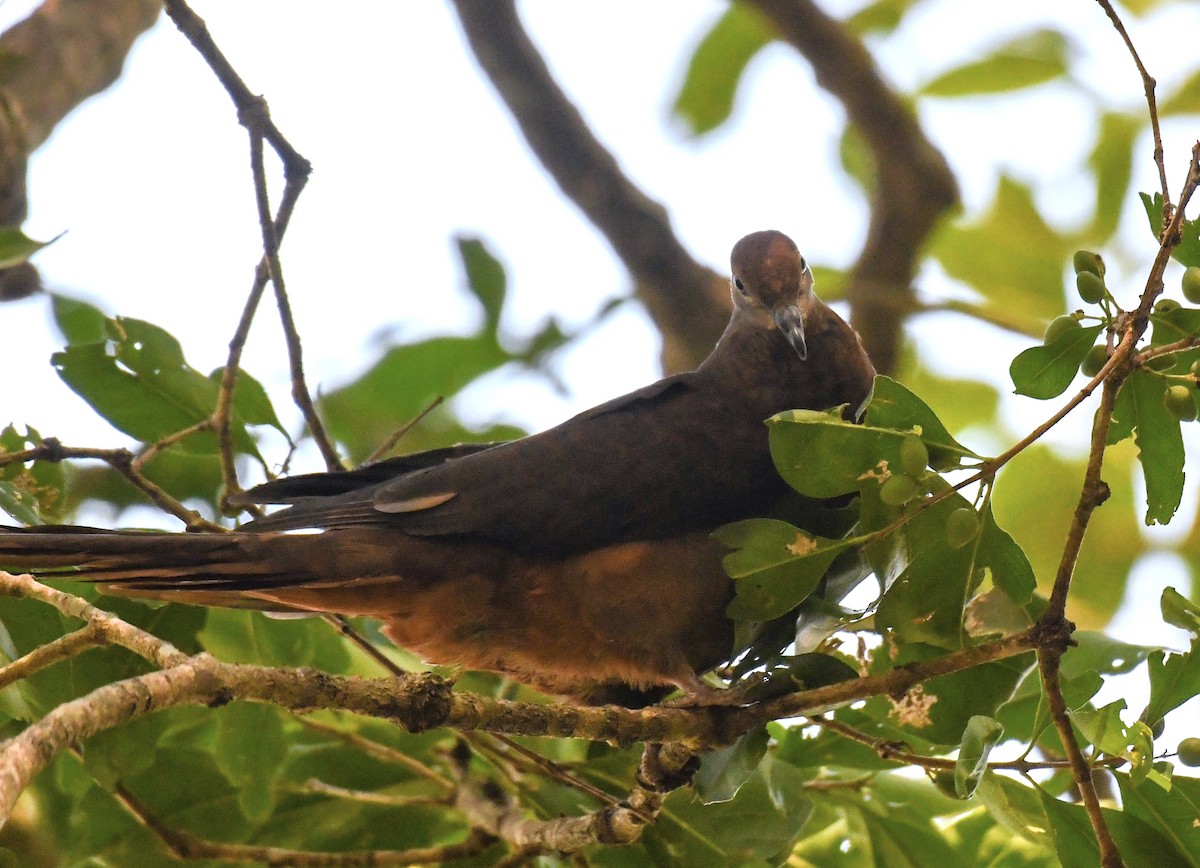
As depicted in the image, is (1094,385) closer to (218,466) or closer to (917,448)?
(917,448)

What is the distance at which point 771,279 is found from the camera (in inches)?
150

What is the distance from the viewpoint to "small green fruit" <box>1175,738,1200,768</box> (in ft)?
7.65

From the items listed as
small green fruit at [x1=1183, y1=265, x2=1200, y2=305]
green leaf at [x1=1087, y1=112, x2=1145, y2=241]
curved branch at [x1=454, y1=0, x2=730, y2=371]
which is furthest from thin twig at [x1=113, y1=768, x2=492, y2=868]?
green leaf at [x1=1087, y1=112, x2=1145, y2=241]

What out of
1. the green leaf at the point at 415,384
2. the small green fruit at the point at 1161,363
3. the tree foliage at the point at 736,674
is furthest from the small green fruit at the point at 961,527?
the green leaf at the point at 415,384

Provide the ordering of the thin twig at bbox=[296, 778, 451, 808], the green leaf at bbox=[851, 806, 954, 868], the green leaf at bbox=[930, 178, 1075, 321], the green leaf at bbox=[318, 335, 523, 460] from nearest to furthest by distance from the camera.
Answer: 1. the green leaf at bbox=[851, 806, 954, 868]
2. the thin twig at bbox=[296, 778, 451, 808]
3. the green leaf at bbox=[318, 335, 523, 460]
4. the green leaf at bbox=[930, 178, 1075, 321]

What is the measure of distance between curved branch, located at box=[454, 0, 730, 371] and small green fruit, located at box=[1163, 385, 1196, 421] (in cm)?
337

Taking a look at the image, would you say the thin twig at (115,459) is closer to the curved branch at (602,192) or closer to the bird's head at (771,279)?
the bird's head at (771,279)

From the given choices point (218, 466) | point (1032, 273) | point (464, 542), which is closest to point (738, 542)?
point (464, 542)

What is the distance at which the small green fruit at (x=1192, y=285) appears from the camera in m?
2.31

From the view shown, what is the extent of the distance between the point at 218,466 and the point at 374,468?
1.55 feet

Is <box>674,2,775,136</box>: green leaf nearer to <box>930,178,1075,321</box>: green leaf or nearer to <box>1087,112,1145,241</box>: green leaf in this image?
<box>930,178,1075,321</box>: green leaf

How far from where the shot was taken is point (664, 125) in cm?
558

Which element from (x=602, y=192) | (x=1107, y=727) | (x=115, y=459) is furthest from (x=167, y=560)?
(x=602, y=192)

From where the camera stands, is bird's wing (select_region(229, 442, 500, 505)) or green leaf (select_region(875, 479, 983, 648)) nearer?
green leaf (select_region(875, 479, 983, 648))
